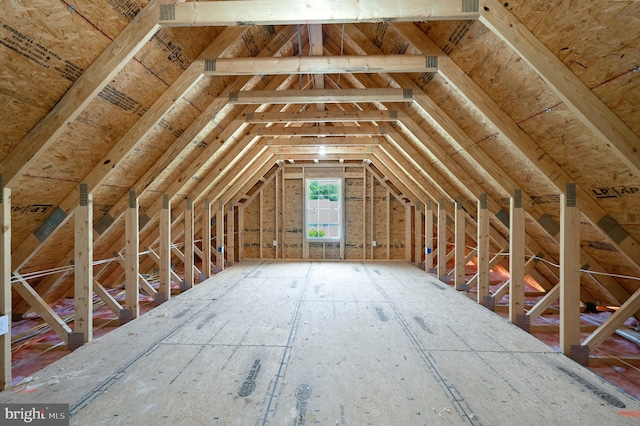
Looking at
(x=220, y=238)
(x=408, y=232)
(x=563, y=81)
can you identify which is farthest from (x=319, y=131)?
(x=408, y=232)

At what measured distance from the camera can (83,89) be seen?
1.99 metres

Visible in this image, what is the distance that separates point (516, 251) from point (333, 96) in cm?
277

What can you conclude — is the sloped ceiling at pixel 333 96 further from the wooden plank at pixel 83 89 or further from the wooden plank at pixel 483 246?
the wooden plank at pixel 483 246

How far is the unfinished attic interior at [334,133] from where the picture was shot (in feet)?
5.94

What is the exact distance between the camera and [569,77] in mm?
1821

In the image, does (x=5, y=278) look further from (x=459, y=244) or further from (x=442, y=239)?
(x=442, y=239)

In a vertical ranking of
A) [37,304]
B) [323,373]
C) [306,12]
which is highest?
[306,12]

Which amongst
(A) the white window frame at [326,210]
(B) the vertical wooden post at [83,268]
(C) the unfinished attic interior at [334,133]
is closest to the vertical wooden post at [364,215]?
(A) the white window frame at [326,210]

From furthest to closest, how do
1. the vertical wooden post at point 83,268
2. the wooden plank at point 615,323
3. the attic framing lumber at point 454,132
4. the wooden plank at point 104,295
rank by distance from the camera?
the wooden plank at point 104,295 < the attic framing lumber at point 454,132 < the vertical wooden post at point 83,268 < the wooden plank at point 615,323

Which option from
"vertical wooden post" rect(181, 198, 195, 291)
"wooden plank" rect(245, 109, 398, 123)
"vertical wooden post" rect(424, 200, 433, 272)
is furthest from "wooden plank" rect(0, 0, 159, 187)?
"vertical wooden post" rect(424, 200, 433, 272)

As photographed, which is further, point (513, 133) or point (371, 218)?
point (371, 218)

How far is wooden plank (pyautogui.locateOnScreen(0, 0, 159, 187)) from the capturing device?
197cm

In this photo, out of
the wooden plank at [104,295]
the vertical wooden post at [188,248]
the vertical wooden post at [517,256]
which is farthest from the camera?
the vertical wooden post at [188,248]

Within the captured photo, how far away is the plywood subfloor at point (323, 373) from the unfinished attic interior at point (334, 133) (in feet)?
0.12
